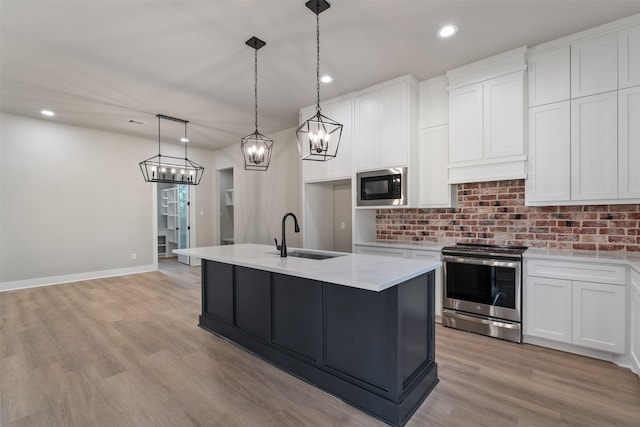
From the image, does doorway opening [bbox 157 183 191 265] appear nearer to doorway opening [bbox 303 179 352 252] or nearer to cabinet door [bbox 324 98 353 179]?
doorway opening [bbox 303 179 352 252]

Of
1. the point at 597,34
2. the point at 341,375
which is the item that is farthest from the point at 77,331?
the point at 597,34

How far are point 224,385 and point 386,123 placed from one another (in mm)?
3202

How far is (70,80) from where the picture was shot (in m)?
3.59

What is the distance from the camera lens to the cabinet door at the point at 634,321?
7.30 ft

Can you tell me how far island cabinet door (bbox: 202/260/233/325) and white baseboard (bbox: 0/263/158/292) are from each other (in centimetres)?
377

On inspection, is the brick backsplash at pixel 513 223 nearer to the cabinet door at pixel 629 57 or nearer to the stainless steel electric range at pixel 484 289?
the stainless steel electric range at pixel 484 289

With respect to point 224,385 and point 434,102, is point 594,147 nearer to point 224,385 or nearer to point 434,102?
→ point 434,102

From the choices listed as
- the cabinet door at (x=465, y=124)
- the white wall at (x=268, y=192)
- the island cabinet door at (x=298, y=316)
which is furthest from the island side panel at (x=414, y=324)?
the white wall at (x=268, y=192)

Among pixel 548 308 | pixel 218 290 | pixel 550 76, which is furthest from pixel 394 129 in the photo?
pixel 218 290

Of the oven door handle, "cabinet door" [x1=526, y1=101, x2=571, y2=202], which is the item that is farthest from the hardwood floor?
"cabinet door" [x1=526, y1=101, x2=571, y2=202]

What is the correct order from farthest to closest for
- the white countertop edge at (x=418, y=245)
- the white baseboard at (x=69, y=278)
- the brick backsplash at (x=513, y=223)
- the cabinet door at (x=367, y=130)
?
the white baseboard at (x=69, y=278)
the cabinet door at (x=367, y=130)
the white countertop edge at (x=418, y=245)
the brick backsplash at (x=513, y=223)

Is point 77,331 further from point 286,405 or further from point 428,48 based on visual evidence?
point 428,48

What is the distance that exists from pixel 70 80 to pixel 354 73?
132 inches

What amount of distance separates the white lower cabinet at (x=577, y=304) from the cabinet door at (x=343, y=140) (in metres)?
2.34
